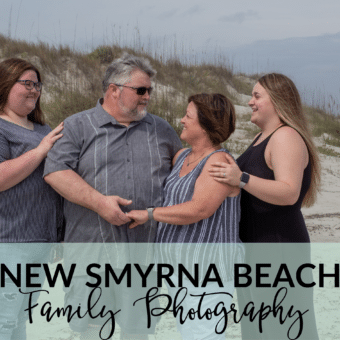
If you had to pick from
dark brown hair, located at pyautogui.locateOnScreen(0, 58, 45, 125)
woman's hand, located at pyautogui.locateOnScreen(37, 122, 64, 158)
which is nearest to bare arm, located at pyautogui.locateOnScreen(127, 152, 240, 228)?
woman's hand, located at pyautogui.locateOnScreen(37, 122, 64, 158)

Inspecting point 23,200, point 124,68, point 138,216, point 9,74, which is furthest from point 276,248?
point 9,74

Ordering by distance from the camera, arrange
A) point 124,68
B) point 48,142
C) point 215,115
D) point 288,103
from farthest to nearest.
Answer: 1. point 124,68
2. point 48,142
3. point 288,103
4. point 215,115

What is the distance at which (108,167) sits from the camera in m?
2.75

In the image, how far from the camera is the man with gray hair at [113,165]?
8.76 ft

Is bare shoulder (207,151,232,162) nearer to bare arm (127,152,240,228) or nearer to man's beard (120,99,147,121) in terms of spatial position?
bare arm (127,152,240,228)

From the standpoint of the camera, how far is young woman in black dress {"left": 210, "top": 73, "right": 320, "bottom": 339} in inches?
95.7

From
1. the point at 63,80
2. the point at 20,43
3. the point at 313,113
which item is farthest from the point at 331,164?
the point at 20,43

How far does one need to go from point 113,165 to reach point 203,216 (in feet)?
2.39

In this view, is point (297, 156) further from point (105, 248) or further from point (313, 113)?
point (313, 113)

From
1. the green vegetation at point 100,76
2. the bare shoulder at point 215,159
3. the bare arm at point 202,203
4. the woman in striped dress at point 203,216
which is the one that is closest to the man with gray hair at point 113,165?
the woman in striped dress at point 203,216

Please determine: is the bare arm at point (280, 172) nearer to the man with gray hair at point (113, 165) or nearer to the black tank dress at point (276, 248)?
the black tank dress at point (276, 248)

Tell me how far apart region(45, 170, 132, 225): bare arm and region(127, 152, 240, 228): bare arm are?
30cm

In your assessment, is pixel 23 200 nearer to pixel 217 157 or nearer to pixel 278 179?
pixel 217 157

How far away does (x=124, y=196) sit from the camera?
275 cm
